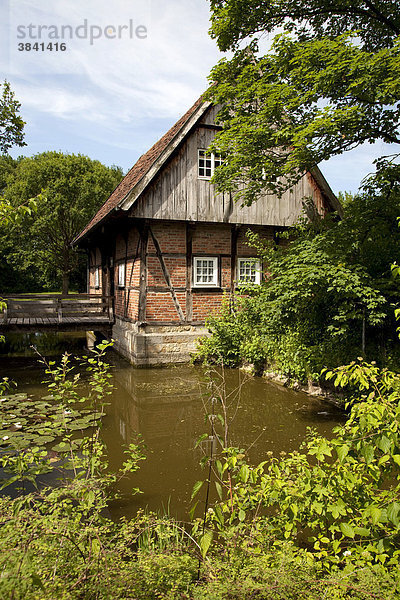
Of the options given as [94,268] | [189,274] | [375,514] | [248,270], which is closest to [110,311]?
[189,274]

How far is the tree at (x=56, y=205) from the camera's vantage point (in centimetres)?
2539

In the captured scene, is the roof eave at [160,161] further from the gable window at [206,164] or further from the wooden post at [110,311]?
the wooden post at [110,311]

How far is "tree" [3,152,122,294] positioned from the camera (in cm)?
2539

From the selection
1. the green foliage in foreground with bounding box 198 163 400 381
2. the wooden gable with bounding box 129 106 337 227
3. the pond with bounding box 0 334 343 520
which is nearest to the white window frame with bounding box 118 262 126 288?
the wooden gable with bounding box 129 106 337 227

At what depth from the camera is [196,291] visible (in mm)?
11852

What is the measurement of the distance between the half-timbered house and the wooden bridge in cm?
80

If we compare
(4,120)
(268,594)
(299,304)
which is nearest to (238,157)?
(299,304)

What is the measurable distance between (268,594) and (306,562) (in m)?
0.48

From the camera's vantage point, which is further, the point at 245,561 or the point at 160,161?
the point at 160,161

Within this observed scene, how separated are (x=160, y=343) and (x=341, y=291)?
18.8 feet

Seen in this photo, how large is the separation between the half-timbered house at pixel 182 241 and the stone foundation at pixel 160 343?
0.03 metres

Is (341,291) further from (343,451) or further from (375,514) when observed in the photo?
(375,514)

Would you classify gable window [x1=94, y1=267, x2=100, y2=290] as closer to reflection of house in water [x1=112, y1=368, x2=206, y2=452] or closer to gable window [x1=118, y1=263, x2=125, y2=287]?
gable window [x1=118, y1=263, x2=125, y2=287]

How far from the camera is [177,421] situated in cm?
680
